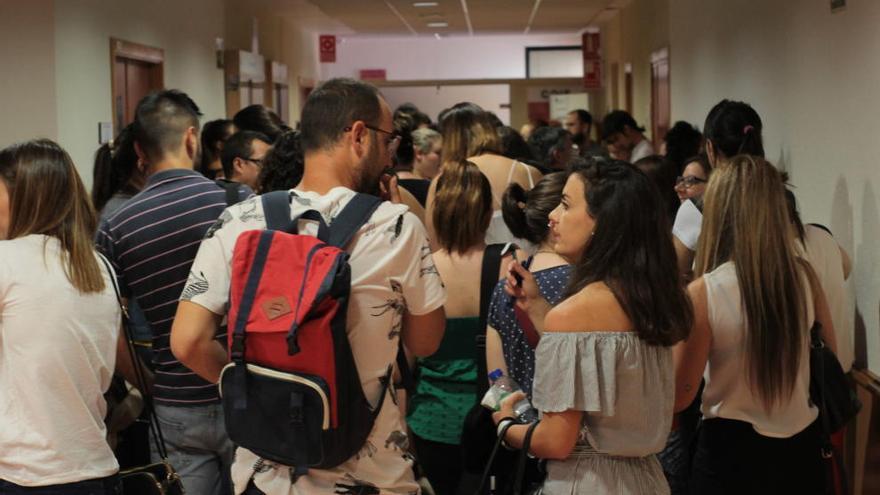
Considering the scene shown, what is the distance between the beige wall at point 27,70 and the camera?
639 cm

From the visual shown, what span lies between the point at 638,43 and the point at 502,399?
1132 cm

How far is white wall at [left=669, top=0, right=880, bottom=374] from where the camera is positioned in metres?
3.95

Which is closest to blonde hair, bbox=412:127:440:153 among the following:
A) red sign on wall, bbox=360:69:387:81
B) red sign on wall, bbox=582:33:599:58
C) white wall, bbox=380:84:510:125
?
red sign on wall, bbox=582:33:599:58

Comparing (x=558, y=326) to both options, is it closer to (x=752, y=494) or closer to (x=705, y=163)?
→ (x=752, y=494)

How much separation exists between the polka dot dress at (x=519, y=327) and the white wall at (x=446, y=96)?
52.9 ft

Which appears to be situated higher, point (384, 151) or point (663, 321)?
point (384, 151)

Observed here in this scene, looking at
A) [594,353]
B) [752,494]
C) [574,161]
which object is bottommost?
[752,494]

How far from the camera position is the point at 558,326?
226cm

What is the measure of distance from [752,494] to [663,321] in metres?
0.92

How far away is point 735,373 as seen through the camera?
2.89 metres

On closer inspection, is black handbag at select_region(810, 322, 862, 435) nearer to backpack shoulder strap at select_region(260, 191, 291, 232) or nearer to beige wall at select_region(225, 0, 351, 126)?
backpack shoulder strap at select_region(260, 191, 291, 232)

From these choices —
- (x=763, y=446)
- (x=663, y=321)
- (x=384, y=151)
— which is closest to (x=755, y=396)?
(x=763, y=446)

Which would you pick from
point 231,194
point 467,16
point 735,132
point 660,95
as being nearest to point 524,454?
point 231,194

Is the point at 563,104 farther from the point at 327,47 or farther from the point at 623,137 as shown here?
the point at 623,137
